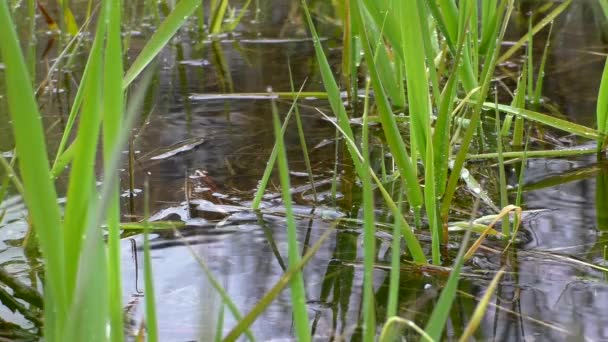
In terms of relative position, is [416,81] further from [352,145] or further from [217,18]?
[217,18]

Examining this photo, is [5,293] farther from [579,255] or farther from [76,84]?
[76,84]

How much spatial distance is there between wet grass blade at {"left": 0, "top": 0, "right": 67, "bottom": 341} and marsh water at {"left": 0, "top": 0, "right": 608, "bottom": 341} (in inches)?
4.1

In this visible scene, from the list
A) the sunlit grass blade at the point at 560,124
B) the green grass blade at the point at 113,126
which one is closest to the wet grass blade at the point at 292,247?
the green grass blade at the point at 113,126

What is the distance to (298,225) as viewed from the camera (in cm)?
124

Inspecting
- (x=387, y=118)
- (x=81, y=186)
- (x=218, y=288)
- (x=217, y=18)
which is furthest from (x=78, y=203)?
(x=217, y=18)

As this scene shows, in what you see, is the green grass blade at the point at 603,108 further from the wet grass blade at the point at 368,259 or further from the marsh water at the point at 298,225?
the wet grass blade at the point at 368,259

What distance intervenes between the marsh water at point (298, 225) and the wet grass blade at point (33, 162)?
4.1 inches

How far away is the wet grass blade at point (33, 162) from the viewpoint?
0.60 m

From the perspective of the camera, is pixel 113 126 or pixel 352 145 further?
pixel 352 145

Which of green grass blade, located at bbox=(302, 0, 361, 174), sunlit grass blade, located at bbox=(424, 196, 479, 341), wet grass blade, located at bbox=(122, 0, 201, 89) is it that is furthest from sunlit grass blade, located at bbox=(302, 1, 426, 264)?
sunlit grass blade, located at bbox=(424, 196, 479, 341)

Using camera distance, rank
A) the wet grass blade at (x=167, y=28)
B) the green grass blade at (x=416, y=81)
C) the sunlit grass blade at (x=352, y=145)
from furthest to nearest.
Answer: the green grass blade at (x=416, y=81), the sunlit grass blade at (x=352, y=145), the wet grass blade at (x=167, y=28)

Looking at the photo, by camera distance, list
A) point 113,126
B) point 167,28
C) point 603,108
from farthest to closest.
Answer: point 603,108 < point 167,28 < point 113,126

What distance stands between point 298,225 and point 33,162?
669 millimetres

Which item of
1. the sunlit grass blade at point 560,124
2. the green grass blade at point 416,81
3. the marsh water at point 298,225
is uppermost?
the green grass blade at point 416,81
